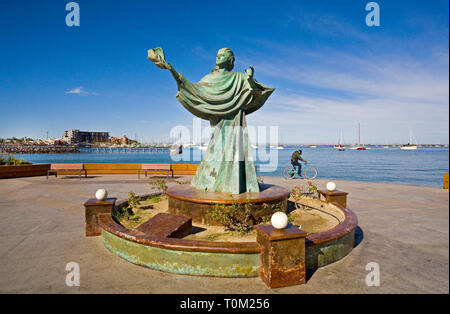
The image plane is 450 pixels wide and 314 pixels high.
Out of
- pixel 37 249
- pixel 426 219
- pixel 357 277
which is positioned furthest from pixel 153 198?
pixel 426 219

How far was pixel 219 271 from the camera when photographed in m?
4.10

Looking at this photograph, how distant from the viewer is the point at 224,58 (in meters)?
7.28

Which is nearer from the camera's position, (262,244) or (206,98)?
(262,244)

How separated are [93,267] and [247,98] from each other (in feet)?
17.0

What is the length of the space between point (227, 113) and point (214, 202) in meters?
2.51

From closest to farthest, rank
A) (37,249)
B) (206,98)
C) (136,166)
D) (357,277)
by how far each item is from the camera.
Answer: (357,277)
(37,249)
(206,98)
(136,166)

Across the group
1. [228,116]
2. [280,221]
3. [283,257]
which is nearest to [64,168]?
[228,116]

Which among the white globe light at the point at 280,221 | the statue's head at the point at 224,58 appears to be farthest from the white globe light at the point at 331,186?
the statue's head at the point at 224,58

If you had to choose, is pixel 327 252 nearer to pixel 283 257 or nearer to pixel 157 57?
pixel 283 257

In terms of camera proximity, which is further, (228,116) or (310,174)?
(310,174)

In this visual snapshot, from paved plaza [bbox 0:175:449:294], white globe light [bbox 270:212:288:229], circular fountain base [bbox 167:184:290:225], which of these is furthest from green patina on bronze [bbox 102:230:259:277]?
circular fountain base [bbox 167:184:290:225]

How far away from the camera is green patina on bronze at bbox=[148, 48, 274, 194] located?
6.98m

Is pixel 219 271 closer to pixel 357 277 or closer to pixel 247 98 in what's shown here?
pixel 357 277

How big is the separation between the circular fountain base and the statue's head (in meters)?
3.57
